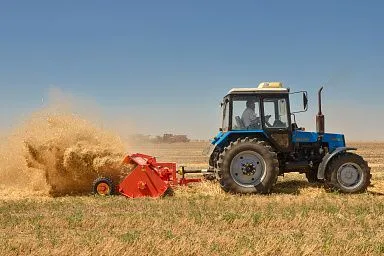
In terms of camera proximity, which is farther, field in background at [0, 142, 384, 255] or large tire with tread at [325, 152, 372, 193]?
large tire with tread at [325, 152, 372, 193]

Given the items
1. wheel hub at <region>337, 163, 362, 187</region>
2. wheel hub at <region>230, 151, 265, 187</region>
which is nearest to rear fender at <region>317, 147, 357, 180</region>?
wheel hub at <region>337, 163, 362, 187</region>

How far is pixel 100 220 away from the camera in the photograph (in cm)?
740

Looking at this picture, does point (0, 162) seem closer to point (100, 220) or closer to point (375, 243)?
point (100, 220)

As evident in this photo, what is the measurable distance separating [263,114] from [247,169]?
128 centimetres

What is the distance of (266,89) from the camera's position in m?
10.9

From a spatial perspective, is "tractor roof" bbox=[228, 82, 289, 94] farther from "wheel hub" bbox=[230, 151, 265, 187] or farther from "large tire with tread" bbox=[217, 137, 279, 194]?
"wheel hub" bbox=[230, 151, 265, 187]

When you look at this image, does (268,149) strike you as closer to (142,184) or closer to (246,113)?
(246,113)

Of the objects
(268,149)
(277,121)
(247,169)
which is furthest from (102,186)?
(277,121)

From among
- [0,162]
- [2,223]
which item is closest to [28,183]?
[0,162]

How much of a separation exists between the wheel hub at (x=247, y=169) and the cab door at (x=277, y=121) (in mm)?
642

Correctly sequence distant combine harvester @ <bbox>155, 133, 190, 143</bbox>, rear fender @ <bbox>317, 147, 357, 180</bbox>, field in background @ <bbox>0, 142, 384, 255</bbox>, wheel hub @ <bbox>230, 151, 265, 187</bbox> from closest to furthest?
1. field in background @ <bbox>0, 142, 384, 255</bbox>
2. wheel hub @ <bbox>230, 151, 265, 187</bbox>
3. rear fender @ <bbox>317, 147, 357, 180</bbox>
4. distant combine harvester @ <bbox>155, 133, 190, 143</bbox>

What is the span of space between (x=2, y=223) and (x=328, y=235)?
4.82 m

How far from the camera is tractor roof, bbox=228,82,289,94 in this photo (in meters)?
10.8

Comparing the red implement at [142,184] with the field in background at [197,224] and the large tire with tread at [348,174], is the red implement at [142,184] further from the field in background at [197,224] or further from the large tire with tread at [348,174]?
the large tire with tread at [348,174]
